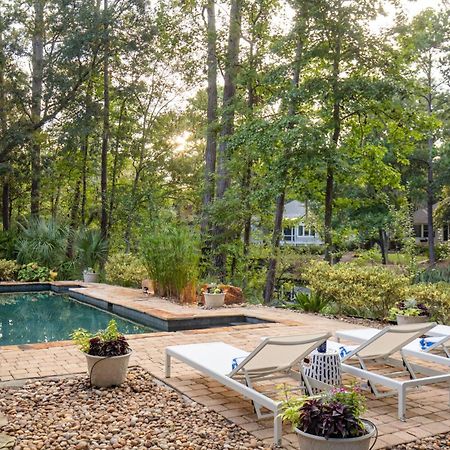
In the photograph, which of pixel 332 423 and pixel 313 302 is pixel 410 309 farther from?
pixel 332 423

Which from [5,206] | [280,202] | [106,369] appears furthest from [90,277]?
[106,369]

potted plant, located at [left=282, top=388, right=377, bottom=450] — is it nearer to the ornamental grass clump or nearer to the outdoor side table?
the ornamental grass clump

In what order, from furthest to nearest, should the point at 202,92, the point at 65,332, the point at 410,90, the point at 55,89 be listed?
the point at 202,92
the point at 55,89
the point at 410,90
the point at 65,332

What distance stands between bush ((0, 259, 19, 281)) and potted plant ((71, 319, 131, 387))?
10.5m

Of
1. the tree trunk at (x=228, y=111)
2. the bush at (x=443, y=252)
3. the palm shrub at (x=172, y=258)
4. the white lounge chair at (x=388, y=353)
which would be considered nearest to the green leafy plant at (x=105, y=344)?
the white lounge chair at (x=388, y=353)

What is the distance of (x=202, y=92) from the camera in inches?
835

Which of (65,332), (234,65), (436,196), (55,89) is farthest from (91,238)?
(436,196)

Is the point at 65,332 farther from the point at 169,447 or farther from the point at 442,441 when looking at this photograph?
the point at 442,441

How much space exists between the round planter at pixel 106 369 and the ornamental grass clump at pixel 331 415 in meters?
1.98

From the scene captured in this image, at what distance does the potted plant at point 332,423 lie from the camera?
2848 mm

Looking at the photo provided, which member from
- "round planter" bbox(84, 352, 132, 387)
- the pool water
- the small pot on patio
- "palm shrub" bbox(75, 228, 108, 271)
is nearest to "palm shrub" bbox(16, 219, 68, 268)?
"palm shrub" bbox(75, 228, 108, 271)

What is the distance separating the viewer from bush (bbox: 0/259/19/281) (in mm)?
14340

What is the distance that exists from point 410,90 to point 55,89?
1081 centimetres

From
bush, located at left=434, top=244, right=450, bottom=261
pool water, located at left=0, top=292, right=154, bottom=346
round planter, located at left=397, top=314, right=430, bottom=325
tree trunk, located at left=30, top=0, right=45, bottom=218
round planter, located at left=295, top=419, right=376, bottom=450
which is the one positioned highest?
tree trunk, located at left=30, top=0, right=45, bottom=218
